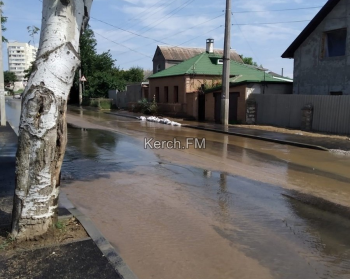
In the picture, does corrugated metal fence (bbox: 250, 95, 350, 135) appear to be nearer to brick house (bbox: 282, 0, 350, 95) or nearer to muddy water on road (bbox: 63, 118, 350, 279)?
brick house (bbox: 282, 0, 350, 95)

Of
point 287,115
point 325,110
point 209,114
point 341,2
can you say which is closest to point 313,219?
point 325,110

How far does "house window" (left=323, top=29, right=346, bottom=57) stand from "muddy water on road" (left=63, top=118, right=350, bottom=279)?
11.9 meters

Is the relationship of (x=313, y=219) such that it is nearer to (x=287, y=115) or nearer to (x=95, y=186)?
(x=95, y=186)

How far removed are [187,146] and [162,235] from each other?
8.63 metres

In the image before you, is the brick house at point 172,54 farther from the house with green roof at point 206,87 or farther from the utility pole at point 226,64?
the utility pole at point 226,64

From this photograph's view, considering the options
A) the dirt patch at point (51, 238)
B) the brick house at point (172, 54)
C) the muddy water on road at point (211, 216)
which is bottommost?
the muddy water on road at point (211, 216)

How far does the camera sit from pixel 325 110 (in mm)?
17859

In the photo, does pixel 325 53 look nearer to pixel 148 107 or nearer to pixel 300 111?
pixel 300 111

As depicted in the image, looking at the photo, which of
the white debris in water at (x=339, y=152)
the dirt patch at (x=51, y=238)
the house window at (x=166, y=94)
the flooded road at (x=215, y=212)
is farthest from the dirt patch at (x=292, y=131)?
the dirt patch at (x=51, y=238)

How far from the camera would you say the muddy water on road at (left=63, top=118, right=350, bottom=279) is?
168 inches

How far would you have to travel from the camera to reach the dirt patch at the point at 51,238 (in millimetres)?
4125

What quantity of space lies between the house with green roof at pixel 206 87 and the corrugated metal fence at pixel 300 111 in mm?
1123

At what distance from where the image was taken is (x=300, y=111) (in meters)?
19.3

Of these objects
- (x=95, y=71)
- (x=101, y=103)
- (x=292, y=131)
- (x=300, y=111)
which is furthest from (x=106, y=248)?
(x=95, y=71)
